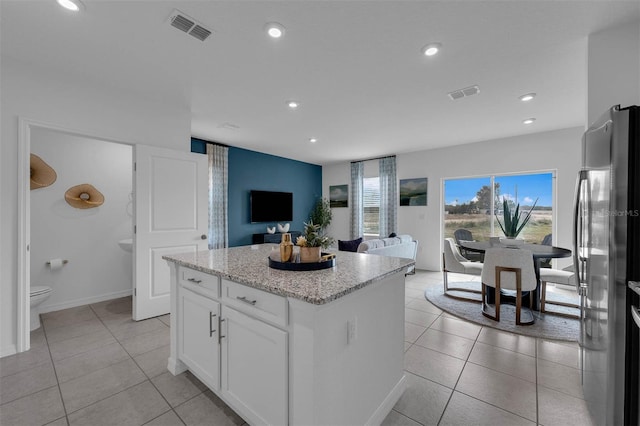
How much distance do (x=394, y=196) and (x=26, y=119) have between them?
579cm

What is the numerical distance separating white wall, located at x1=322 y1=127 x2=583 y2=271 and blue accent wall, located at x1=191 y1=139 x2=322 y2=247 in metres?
1.23

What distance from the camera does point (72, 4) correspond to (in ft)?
5.72

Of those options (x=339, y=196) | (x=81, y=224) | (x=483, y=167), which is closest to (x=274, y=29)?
(x=81, y=224)

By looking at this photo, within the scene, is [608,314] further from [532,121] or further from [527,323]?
[532,121]

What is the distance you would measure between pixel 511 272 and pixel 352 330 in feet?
8.31

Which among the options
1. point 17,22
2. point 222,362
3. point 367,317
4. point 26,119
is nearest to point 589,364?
point 367,317

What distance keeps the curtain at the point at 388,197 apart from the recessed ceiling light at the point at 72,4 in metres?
5.53

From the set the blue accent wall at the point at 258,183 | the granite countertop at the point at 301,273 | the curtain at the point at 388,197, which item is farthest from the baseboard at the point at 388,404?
the curtain at the point at 388,197

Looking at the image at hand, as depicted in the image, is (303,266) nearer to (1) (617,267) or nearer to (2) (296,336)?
(2) (296,336)

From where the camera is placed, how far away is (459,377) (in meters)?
2.05

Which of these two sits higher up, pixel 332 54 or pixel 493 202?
pixel 332 54

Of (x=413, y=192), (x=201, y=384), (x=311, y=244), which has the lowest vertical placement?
(x=201, y=384)

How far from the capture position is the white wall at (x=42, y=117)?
2.36 m

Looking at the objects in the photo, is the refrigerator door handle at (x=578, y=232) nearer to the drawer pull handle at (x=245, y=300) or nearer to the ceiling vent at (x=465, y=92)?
the ceiling vent at (x=465, y=92)
